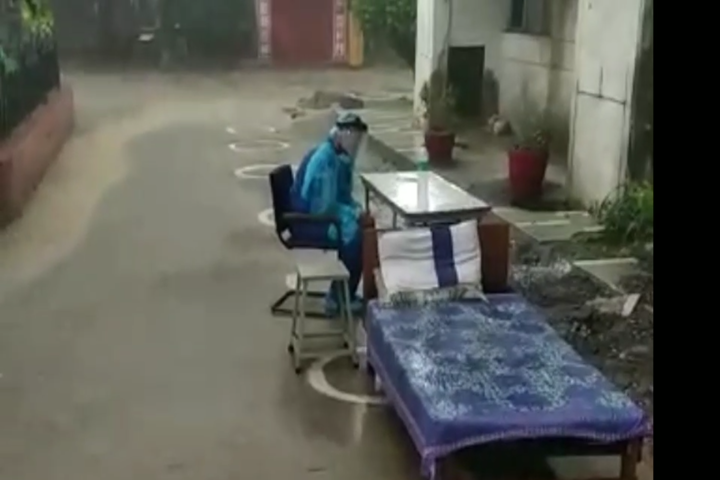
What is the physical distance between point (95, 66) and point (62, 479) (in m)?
18.2

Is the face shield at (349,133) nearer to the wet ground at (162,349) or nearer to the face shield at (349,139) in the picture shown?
the face shield at (349,139)

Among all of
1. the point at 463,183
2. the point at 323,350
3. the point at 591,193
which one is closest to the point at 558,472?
the point at 323,350

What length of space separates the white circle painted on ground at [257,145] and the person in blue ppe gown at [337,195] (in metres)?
6.14

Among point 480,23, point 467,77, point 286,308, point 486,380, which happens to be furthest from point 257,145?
point 486,380

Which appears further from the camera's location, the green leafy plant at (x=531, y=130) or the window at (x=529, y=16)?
the window at (x=529, y=16)

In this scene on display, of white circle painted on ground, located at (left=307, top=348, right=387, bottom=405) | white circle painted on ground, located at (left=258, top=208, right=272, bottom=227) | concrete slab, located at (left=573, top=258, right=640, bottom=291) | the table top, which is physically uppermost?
the table top

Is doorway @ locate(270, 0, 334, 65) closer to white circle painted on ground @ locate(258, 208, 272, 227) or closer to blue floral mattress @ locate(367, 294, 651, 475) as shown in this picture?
white circle painted on ground @ locate(258, 208, 272, 227)

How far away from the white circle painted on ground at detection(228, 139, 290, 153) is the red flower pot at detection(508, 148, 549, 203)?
4.06m

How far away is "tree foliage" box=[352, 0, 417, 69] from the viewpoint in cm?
1448

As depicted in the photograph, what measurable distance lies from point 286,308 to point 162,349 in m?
0.94

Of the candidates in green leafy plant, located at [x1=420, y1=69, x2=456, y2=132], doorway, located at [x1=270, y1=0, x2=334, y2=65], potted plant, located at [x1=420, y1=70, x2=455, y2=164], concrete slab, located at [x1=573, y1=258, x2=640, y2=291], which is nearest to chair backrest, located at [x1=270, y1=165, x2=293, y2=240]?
concrete slab, located at [x1=573, y1=258, x2=640, y2=291]

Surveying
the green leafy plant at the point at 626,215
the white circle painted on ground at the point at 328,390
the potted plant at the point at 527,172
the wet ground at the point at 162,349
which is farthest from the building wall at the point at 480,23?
the white circle painted on ground at the point at 328,390

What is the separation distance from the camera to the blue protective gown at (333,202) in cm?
554
